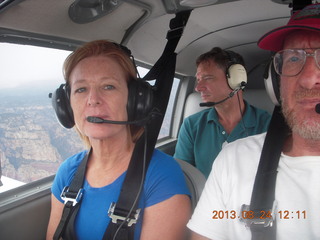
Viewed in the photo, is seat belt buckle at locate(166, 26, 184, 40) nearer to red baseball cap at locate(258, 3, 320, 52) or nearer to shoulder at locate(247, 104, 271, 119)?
red baseball cap at locate(258, 3, 320, 52)

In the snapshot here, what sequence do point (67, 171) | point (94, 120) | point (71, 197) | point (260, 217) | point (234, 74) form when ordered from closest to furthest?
1. point (260, 217)
2. point (94, 120)
3. point (71, 197)
4. point (67, 171)
5. point (234, 74)

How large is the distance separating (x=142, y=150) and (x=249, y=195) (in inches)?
22.6

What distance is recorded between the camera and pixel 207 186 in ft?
3.94

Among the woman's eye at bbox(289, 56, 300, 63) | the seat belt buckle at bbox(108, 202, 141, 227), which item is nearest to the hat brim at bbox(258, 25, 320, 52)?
the woman's eye at bbox(289, 56, 300, 63)

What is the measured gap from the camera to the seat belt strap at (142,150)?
49.3 inches

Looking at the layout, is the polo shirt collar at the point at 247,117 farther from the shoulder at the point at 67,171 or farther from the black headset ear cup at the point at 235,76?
the shoulder at the point at 67,171

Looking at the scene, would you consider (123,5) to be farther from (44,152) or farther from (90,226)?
(90,226)

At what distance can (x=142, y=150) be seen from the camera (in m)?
1.47

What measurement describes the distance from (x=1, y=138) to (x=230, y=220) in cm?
123

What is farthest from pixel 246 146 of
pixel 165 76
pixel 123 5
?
pixel 123 5

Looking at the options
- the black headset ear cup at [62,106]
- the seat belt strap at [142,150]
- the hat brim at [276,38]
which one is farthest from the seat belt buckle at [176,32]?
the black headset ear cup at [62,106]

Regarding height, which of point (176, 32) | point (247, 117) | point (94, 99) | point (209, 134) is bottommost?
point (94, 99)

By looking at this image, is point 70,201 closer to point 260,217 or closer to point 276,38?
point 260,217

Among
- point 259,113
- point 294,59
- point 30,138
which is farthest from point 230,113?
point 30,138
